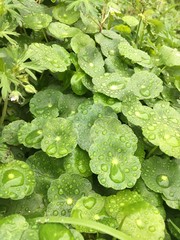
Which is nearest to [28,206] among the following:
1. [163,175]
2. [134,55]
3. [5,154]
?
[5,154]

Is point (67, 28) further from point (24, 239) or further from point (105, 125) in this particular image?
point (24, 239)

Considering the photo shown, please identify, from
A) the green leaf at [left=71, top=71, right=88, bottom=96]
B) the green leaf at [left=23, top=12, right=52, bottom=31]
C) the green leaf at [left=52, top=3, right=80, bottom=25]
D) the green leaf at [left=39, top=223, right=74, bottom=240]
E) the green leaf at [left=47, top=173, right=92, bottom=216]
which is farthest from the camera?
the green leaf at [left=52, top=3, right=80, bottom=25]

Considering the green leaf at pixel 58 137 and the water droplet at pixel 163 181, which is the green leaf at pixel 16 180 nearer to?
the green leaf at pixel 58 137

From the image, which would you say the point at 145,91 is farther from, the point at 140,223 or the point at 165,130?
the point at 140,223

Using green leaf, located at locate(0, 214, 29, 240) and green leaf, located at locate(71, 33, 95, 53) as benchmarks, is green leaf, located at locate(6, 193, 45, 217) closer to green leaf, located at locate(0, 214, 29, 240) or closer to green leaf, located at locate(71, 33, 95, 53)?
green leaf, located at locate(0, 214, 29, 240)

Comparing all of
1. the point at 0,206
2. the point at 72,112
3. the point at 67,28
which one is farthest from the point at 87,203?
the point at 67,28

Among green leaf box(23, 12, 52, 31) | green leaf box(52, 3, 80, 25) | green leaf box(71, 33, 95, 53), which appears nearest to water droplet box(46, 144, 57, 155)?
green leaf box(71, 33, 95, 53)
